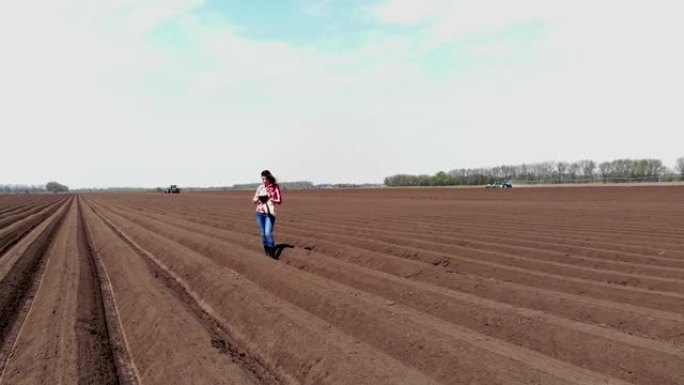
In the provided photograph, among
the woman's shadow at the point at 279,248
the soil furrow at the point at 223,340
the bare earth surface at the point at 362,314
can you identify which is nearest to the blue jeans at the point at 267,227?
the woman's shadow at the point at 279,248

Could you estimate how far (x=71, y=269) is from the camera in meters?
8.97

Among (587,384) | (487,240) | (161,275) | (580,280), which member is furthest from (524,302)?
(161,275)

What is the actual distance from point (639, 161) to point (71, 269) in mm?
144068

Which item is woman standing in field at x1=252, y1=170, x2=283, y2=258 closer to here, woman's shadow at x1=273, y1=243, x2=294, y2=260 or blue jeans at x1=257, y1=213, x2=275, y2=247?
blue jeans at x1=257, y1=213, x2=275, y2=247

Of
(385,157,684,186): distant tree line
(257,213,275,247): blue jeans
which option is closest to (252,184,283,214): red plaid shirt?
(257,213,275,247): blue jeans

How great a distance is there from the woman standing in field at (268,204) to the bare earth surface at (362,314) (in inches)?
19.6

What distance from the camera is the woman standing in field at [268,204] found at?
9.23m

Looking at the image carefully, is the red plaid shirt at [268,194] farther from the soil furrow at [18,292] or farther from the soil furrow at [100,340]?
the soil furrow at [18,292]

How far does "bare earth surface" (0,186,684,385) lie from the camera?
3975 mm

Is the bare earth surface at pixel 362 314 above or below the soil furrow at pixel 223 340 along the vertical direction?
above

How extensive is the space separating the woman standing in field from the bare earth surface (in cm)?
50

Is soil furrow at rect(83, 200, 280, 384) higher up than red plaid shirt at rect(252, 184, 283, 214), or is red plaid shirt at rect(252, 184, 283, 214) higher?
red plaid shirt at rect(252, 184, 283, 214)

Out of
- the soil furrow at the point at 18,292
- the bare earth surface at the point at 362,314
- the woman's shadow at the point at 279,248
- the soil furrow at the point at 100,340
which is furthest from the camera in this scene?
the woman's shadow at the point at 279,248

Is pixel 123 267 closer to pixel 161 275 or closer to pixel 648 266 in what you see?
pixel 161 275
